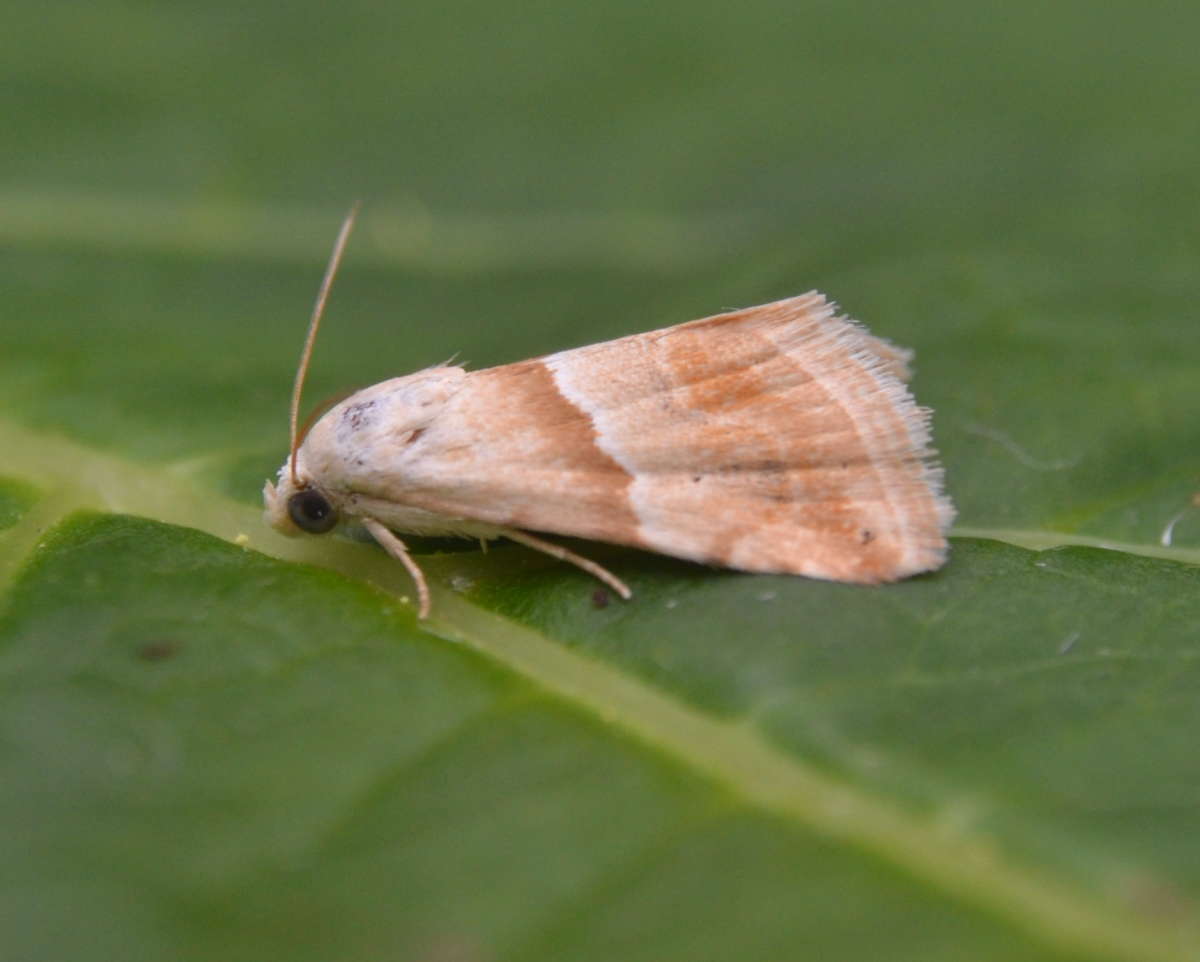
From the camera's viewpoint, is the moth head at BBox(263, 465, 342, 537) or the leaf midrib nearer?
the leaf midrib

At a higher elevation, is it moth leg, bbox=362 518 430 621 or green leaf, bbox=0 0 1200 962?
green leaf, bbox=0 0 1200 962

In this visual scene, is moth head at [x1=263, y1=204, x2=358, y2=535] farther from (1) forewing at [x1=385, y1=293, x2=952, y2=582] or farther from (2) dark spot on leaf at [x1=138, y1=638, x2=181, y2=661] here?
(2) dark spot on leaf at [x1=138, y1=638, x2=181, y2=661]

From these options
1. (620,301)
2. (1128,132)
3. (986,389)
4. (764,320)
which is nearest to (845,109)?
(1128,132)

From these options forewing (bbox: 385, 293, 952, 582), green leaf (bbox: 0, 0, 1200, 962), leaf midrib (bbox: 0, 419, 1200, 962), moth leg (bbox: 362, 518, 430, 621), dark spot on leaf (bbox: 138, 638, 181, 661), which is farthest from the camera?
forewing (bbox: 385, 293, 952, 582)

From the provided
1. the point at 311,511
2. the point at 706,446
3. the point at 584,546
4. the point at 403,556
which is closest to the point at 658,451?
the point at 706,446

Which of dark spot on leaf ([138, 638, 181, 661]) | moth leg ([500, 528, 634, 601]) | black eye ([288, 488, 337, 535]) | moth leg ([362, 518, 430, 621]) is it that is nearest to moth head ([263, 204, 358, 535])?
black eye ([288, 488, 337, 535])

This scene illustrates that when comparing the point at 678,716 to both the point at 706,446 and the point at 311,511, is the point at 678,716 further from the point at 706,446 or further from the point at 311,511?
the point at 311,511
